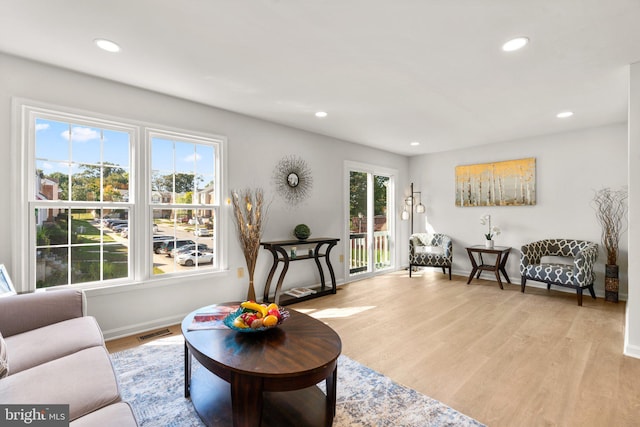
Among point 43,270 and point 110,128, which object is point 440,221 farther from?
point 43,270

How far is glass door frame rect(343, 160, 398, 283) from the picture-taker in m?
5.14

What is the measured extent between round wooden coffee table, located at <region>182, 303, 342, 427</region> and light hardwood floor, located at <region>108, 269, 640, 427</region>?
80 centimetres

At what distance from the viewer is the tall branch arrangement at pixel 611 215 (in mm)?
A: 4090

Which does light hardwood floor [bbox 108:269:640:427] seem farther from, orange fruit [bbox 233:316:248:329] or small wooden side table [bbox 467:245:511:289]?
orange fruit [bbox 233:316:248:329]

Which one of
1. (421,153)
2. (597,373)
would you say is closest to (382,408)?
(597,373)

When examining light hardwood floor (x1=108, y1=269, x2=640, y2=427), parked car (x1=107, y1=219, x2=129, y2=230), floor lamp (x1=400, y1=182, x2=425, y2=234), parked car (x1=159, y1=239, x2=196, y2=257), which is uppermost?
floor lamp (x1=400, y1=182, x2=425, y2=234)

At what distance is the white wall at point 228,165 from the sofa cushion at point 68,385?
59.0 inches

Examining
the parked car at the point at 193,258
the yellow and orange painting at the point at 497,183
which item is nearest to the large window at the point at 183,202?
the parked car at the point at 193,258

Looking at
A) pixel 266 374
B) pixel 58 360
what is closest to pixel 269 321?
pixel 266 374

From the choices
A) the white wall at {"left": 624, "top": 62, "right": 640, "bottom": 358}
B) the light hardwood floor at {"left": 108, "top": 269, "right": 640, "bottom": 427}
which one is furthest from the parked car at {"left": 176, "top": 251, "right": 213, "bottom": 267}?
the white wall at {"left": 624, "top": 62, "right": 640, "bottom": 358}

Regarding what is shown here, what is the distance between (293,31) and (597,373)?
3.40 m

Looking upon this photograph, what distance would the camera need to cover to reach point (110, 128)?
2893mm

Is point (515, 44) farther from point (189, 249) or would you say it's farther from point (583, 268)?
point (189, 249)

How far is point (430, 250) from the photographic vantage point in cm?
599
